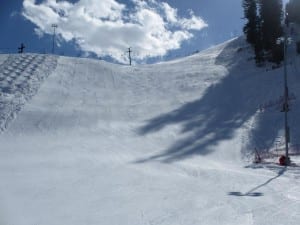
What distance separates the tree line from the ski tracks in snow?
25.7 meters

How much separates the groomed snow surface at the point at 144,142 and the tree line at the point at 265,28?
242 centimetres

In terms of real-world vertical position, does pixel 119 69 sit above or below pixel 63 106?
above

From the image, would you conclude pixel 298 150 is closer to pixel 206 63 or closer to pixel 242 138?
pixel 242 138

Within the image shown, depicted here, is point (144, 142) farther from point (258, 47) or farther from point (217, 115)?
point (258, 47)

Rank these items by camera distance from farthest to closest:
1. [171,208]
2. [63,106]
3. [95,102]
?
1. [95,102]
2. [63,106]
3. [171,208]

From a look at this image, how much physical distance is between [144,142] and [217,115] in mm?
9692

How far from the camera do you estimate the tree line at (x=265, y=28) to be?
49688mm

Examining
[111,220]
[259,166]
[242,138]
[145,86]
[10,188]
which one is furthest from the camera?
[145,86]

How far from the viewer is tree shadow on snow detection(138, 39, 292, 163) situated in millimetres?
24781

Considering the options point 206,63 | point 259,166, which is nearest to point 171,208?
point 259,166

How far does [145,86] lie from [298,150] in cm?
1752

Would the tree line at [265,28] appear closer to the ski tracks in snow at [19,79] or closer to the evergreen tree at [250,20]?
the evergreen tree at [250,20]

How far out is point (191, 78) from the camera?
1690 inches

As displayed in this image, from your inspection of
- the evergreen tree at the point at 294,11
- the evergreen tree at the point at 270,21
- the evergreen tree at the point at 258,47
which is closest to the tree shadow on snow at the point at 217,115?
the evergreen tree at the point at 258,47
